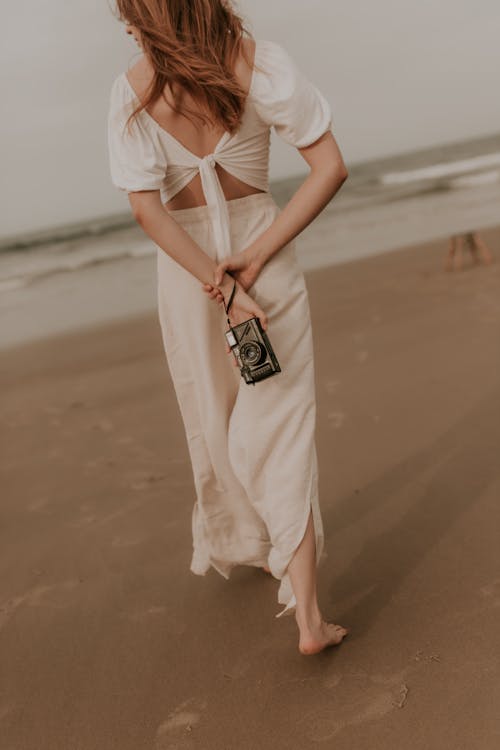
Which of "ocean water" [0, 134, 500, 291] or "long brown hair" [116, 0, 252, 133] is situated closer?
"long brown hair" [116, 0, 252, 133]

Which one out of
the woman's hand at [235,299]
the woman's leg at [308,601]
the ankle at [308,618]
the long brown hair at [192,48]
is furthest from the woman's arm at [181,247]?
the ankle at [308,618]

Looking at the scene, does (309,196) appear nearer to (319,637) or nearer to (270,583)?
(319,637)

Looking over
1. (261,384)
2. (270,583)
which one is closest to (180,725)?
(270,583)

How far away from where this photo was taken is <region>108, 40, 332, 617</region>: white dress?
193 centimetres

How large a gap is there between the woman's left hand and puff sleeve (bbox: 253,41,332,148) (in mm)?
323

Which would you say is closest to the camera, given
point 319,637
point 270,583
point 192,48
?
point 192,48

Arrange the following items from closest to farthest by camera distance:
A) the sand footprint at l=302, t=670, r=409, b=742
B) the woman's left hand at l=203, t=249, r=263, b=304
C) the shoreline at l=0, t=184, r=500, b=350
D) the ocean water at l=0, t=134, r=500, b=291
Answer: the sand footprint at l=302, t=670, r=409, b=742
the woman's left hand at l=203, t=249, r=263, b=304
the shoreline at l=0, t=184, r=500, b=350
the ocean water at l=0, t=134, r=500, b=291

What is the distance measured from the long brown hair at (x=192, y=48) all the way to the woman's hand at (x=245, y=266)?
36cm

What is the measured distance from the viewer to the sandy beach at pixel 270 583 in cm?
192

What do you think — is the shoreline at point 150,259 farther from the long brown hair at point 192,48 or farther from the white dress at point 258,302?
the long brown hair at point 192,48

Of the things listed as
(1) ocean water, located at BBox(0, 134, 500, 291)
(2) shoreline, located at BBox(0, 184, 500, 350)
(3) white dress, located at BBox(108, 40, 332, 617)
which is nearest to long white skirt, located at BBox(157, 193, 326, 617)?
(3) white dress, located at BBox(108, 40, 332, 617)

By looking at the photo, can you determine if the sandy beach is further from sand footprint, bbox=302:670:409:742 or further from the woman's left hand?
the woman's left hand

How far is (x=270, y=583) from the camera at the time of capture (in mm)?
2660

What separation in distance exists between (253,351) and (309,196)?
1.45 feet
